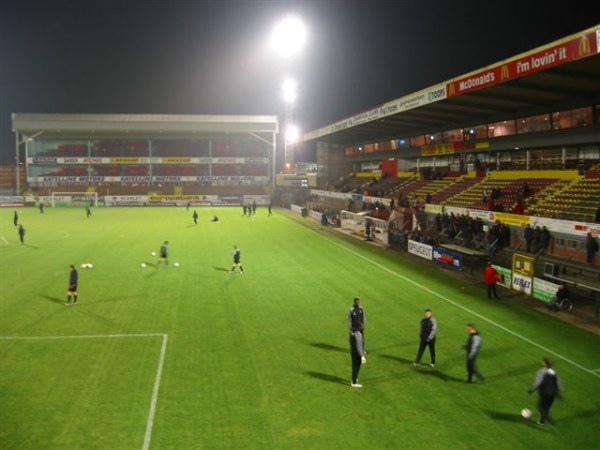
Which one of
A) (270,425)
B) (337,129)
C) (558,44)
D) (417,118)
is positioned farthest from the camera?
(337,129)

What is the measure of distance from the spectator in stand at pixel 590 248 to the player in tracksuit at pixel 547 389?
43.9 feet

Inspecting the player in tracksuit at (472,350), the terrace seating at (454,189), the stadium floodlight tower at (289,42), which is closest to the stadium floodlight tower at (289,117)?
the stadium floodlight tower at (289,42)

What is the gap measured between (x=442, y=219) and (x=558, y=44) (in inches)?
613

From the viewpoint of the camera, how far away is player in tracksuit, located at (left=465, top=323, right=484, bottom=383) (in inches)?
480

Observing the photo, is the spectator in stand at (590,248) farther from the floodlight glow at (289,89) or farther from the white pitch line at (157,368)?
the floodlight glow at (289,89)

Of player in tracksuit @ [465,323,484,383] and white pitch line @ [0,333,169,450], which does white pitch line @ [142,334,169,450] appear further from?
player in tracksuit @ [465,323,484,383]

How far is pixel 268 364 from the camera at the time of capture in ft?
45.1

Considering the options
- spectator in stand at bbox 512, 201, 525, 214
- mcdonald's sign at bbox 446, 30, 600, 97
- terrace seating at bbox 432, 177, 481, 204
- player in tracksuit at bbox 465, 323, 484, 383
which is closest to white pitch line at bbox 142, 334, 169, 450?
player in tracksuit at bbox 465, 323, 484, 383

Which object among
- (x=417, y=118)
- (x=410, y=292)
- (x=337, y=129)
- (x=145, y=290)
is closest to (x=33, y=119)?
(x=337, y=129)

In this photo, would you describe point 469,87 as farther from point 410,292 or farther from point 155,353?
point 155,353

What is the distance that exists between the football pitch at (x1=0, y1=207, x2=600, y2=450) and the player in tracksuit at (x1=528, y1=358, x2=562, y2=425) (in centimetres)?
28

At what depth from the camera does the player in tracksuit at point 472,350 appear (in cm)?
1220

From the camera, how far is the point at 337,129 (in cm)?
5169

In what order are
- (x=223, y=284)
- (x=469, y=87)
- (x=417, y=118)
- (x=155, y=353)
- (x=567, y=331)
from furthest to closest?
(x=417, y=118) → (x=469, y=87) → (x=223, y=284) → (x=567, y=331) → (x=155, y=353)
